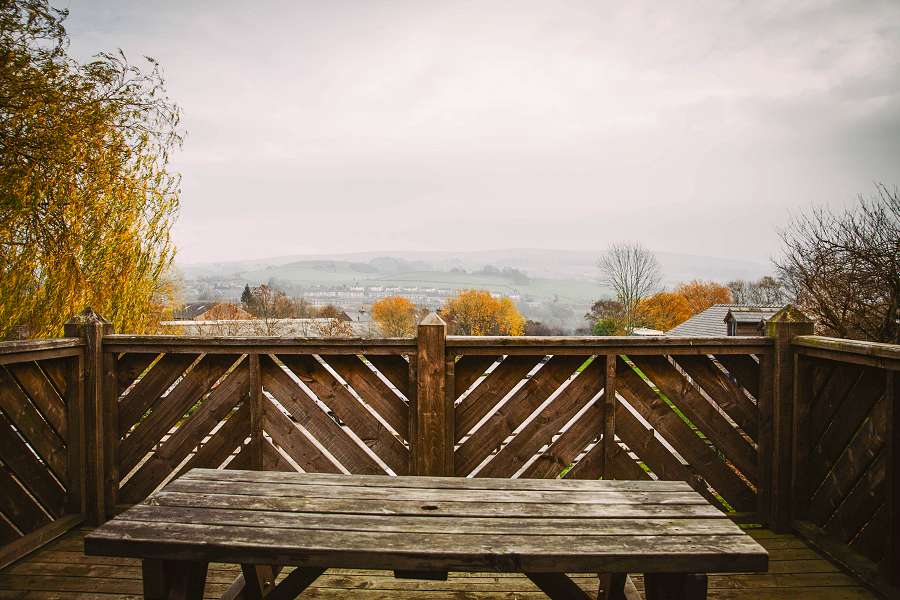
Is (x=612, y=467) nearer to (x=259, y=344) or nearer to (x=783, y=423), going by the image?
(x=783, y=423)

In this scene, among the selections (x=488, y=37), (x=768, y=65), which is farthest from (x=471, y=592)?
(x=768, y=65)

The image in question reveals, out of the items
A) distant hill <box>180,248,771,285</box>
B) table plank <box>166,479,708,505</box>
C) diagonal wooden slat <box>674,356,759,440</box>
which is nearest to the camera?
table plank <box>166,479,708,505</box>

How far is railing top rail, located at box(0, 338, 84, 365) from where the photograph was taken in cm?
255

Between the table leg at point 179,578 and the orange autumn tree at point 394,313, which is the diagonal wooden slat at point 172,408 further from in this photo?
the orange autumn tree at point 394,313

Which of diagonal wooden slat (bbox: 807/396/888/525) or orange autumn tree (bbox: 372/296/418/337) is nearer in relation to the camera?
diagonal wooden slat (bbox: 807/396/888/525)

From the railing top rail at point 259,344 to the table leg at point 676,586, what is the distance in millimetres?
1609

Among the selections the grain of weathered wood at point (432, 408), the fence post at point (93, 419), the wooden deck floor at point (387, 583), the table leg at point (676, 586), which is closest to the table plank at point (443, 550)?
the table leg at point (676, 586)

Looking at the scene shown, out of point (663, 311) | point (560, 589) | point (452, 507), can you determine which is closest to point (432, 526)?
point (452, 507)

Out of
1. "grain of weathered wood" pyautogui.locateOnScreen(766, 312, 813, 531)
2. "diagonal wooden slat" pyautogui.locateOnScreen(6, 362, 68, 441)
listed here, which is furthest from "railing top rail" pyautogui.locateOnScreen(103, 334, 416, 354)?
"grain of weathered wood" pyautogui.locateOnScreen(766, 312, 813, 531)

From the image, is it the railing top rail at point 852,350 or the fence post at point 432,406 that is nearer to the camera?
the railing top rail at point 852,350

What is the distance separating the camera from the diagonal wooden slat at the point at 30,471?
2.66 meters

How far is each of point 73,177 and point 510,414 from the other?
6612mm

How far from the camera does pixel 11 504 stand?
8.70ft

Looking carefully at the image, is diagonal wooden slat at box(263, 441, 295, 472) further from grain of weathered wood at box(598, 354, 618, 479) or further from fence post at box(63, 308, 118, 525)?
grain of weathered wood at box(598, 354, 618, 479)
